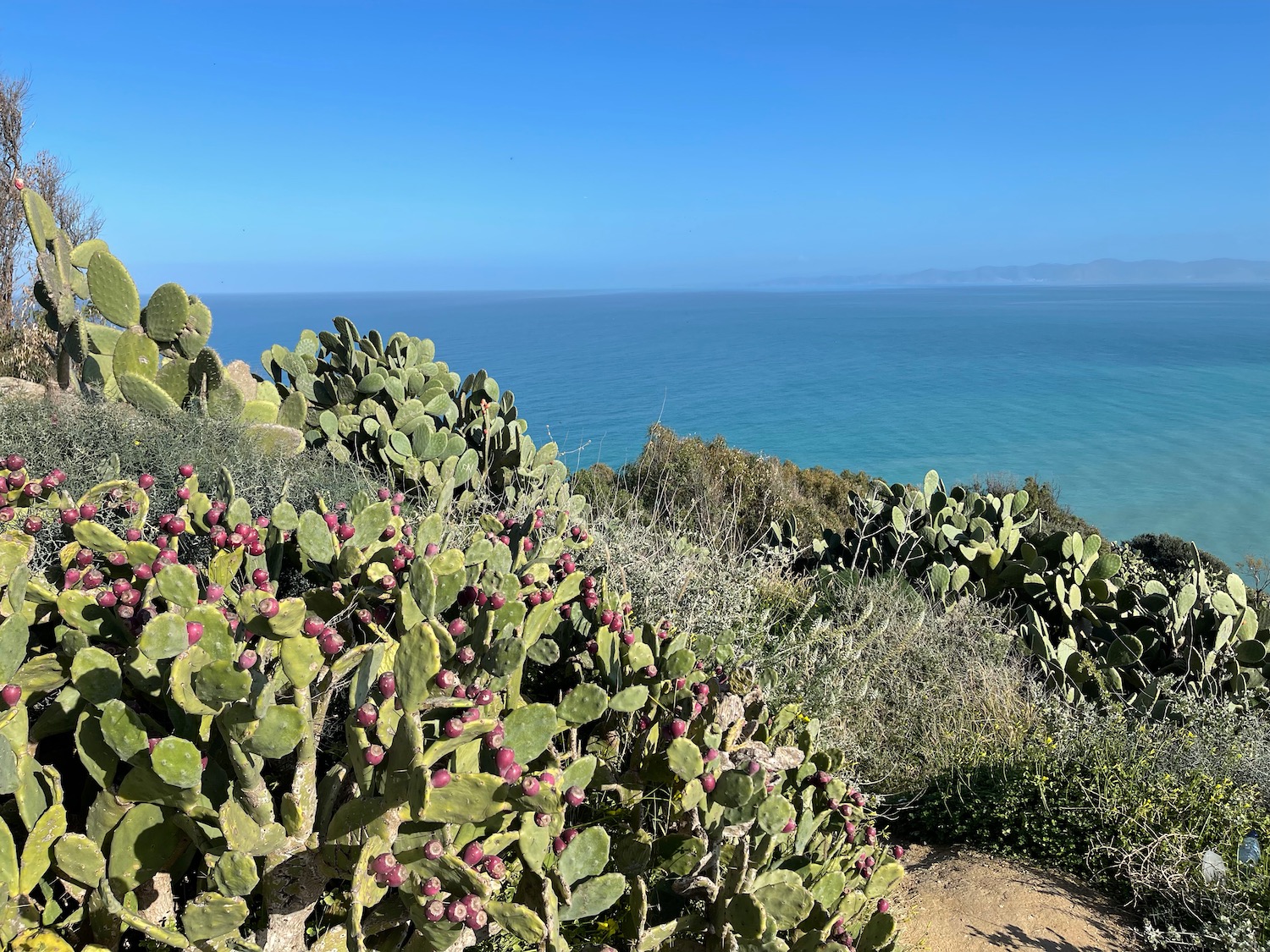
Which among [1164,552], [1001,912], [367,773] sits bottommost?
[1164,552]

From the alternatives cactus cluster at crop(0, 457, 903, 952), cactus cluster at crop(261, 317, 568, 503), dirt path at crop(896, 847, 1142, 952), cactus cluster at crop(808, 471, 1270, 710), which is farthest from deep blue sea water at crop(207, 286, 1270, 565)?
dirt path at crop(896, 847, 1142, 952)

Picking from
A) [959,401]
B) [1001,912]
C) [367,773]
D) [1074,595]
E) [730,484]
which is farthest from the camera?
[959,401]

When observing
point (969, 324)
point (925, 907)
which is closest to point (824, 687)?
point (925, 907)

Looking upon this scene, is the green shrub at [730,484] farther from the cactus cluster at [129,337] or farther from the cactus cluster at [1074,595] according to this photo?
the cactus cluster at [129,337]

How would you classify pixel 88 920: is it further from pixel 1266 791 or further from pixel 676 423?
pixel 676 423

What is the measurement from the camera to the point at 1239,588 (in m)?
4.48

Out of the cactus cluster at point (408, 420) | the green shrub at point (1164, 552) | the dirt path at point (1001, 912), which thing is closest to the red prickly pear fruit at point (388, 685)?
Result: the dirt path at point (1001, 912)

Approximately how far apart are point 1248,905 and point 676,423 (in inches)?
1034

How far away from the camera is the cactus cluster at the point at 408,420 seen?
513 centimetres

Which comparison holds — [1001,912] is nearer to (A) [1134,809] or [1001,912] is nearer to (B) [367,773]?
(A) [1134,809]

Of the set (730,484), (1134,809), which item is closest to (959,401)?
(730,484)

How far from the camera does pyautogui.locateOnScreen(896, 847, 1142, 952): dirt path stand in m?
2.40

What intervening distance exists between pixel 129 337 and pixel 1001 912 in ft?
16.7

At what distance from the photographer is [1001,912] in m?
2.53
